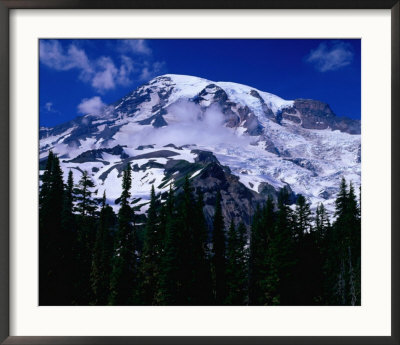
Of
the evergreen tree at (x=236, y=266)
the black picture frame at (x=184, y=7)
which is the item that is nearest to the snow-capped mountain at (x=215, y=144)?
the evergreen tree at (x=236, y=266)

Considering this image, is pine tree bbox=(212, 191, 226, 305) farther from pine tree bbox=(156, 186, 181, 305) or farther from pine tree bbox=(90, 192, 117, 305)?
pine tree bbox=(90, 192, 117, 305)

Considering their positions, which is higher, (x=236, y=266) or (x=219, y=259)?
(x=219, y=259)

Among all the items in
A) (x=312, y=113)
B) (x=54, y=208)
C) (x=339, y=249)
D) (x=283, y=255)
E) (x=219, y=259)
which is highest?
(x=312, y=113)

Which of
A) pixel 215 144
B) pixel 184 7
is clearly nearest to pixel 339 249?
pixel 215 144

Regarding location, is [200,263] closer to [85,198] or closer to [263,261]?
[263,261]

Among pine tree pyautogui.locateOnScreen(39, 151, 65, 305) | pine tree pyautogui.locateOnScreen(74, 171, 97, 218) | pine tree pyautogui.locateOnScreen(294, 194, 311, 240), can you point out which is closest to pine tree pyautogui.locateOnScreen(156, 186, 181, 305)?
pine tree pyautogui.locateOnScreen(74, 171, 97, 218)

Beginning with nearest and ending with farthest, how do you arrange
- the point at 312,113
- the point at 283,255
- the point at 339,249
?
the point at 312,113 → the point at 339,249 → the point at 283,255

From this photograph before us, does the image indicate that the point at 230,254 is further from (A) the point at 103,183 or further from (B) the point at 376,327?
(B) the point at 376,327
